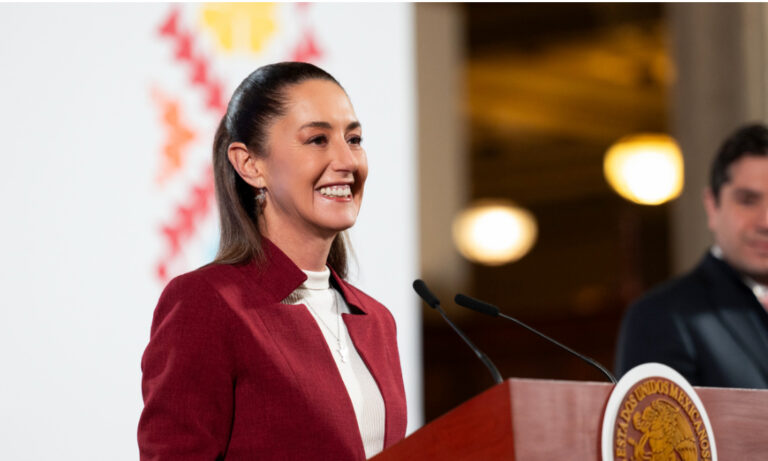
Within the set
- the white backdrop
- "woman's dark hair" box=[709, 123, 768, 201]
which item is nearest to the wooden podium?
the white backdrop

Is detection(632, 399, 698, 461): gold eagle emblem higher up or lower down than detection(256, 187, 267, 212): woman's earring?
lower down

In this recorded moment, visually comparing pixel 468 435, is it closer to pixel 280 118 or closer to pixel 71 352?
pixel 280 118

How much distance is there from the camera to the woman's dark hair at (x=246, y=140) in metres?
1.72

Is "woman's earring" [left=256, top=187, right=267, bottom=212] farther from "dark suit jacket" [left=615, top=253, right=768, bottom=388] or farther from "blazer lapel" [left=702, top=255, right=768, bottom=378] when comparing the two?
"blazer lapel" [left=702, top=255, right=768, bottom=378]

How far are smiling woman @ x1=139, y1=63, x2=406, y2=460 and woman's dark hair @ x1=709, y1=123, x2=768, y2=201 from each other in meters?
1.28

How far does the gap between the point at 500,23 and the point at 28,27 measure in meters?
7.44

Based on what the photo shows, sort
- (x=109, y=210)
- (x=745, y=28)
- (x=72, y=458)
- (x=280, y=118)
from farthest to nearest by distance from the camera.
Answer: (x=745, y=28) → (x=109, y=210) → (x=72, y=458) → (x=280, y=118)

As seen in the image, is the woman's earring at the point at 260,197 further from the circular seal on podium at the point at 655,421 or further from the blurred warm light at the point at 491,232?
the blurred warm light at the point at 491,232

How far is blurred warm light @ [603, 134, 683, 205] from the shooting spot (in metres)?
8.90

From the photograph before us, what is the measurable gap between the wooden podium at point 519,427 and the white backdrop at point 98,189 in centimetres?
88

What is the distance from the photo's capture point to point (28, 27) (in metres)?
2.48

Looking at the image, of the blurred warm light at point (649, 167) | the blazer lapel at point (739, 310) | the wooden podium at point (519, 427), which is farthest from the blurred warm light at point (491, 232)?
the wooden podium at point (519, 427)

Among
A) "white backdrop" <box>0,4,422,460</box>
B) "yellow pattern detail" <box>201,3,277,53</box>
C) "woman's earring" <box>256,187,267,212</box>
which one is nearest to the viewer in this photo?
"woman's earring" <box>256,187,267,212</box>

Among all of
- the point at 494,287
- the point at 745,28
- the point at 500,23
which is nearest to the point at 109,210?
the point at 745,28
